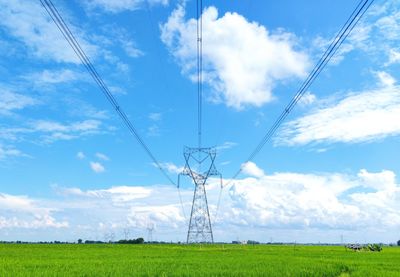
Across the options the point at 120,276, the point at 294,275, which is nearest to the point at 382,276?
the point at 294,275

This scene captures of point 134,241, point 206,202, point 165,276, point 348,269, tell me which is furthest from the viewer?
point 134,241

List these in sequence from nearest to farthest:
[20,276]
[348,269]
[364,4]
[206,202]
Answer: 1. [364,4]
2. [20,276]
3. [348,269]
4. [206,202]

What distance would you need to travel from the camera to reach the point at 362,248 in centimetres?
9331

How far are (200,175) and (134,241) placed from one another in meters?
103

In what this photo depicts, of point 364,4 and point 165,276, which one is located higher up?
point 364,4

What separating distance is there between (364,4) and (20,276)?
17.4 meters

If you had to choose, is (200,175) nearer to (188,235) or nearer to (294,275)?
(188,235)

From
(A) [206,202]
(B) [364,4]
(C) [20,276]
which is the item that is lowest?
(C) [20,276]

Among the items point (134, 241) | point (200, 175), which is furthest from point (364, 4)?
point (134, 241)

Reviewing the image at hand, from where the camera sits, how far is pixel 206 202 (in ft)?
215

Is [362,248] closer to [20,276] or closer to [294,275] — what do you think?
[294,275]

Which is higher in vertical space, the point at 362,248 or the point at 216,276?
the point at 362,248

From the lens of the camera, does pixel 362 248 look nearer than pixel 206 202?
No

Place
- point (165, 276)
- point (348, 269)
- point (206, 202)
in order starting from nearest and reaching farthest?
point (165, 276)
point (348, 269)
point (206, 202)
